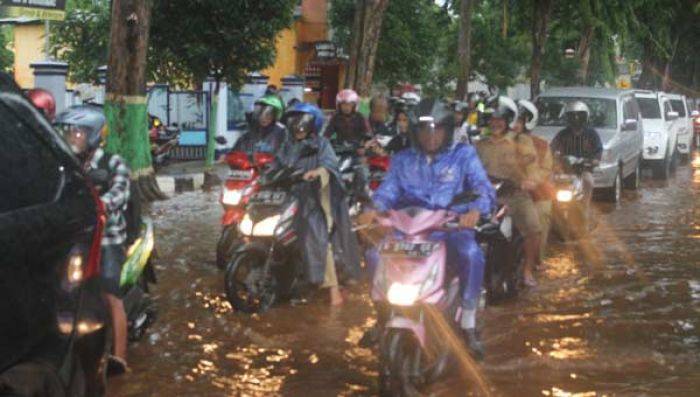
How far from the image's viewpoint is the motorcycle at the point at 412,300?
18.3ft

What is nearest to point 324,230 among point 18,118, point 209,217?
point 18,118

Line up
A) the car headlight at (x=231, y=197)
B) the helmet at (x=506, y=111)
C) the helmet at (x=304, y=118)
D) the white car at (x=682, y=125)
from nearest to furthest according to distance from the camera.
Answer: the helmet at (x=304, y=118)
the helmet at (x=506, y=111)
the car headlight at (x=231, y=197)
the white car at (x=682, y=125)

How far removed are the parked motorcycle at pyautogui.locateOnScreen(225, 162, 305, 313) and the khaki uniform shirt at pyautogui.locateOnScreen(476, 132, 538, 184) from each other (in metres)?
1.75

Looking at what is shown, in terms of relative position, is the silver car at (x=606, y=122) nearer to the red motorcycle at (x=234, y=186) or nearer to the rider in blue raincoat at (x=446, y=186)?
the red motorcycle at (x=234, y=186)

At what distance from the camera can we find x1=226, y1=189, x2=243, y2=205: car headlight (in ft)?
31.3

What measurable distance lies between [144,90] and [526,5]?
49.9 ft

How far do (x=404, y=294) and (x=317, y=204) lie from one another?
287 cm

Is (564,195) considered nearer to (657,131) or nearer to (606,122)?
(606,122)

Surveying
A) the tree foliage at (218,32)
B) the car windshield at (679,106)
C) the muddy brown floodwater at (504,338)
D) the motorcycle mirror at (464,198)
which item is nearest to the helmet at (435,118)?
the motorcycle mirror at (464,198)

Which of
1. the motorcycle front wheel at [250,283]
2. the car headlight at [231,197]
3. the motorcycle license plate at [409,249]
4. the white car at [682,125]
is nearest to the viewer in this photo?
the motorcycle license plate at [409,249]

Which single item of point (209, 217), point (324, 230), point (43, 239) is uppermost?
point (43, 239)

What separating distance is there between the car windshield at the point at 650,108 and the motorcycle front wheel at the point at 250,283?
51.0 feet

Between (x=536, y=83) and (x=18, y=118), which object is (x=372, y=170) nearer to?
(x=18, y=118)

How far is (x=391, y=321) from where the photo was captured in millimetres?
5543
